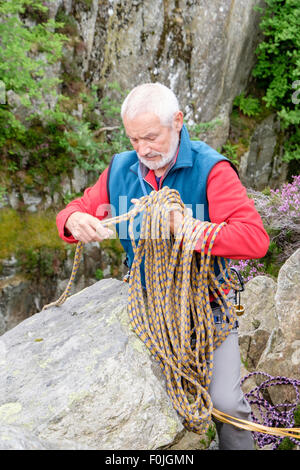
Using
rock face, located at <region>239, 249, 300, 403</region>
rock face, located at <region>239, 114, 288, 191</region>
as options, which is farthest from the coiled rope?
rock face, located at <region>239, 114, 288, 191</region>

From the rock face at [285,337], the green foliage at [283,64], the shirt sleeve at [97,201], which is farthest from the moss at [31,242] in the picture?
the green foliage at [283,64]

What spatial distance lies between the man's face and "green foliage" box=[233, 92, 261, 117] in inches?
415

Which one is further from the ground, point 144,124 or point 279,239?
point 144,124

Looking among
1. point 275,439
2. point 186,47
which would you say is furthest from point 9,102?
point 275,439

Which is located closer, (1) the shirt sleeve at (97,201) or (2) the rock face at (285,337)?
(1) the shirt sleeve at (97,201)

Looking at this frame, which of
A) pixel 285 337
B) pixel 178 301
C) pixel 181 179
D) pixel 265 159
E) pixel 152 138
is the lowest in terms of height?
pixel 265 159

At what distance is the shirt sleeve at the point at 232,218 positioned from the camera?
7.34ft

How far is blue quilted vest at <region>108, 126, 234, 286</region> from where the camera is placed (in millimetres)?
2510

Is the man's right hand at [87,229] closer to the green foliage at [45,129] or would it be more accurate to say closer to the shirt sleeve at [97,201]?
the shirt sleeve at [97,201]

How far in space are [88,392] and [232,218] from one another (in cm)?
122

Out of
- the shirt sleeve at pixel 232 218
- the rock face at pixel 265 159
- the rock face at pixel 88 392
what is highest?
the shirt sleeve at pixel 232 218

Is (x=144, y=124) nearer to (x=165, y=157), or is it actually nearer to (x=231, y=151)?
(x=165, y=157)

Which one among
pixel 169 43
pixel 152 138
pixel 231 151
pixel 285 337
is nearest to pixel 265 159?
pixel 231 151

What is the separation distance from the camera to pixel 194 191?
2.53 metres
